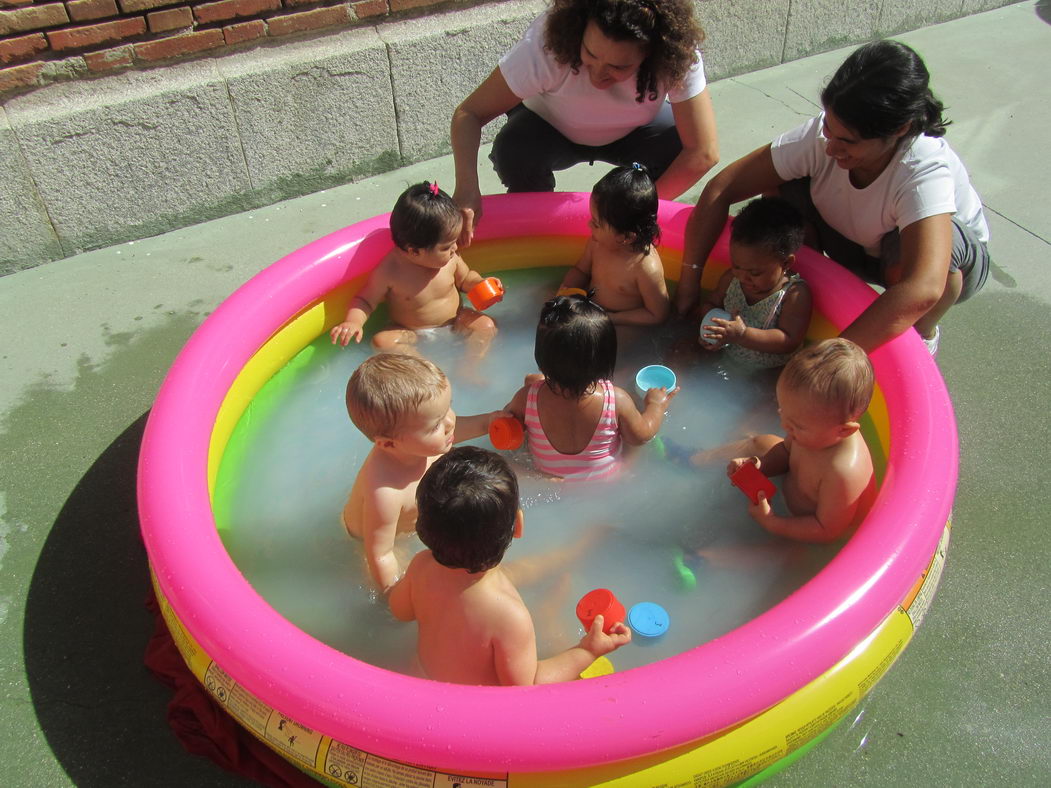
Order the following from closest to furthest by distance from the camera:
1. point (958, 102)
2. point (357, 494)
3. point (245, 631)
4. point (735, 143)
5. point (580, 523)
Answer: point (245, 631)
point (357, 494)
point (580, 523)
point (735, 143)
point (958, 102)

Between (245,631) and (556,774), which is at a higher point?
(245,631)

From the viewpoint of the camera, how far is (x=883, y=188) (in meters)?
2.85

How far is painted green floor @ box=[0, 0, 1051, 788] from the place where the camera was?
2.22 meters

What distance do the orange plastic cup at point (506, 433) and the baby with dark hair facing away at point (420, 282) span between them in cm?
72

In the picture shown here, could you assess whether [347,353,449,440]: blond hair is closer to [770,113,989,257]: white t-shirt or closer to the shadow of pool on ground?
the shadow of pool on ground

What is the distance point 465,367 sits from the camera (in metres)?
3.32

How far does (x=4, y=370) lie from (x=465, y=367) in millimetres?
1773

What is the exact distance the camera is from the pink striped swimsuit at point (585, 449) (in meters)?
2.62

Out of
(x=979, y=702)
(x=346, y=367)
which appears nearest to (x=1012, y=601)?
(x=979, y=702)

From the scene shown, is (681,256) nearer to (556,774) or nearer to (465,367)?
(465,367)

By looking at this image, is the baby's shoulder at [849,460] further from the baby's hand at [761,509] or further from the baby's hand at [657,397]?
the baby's hand at [657,397]

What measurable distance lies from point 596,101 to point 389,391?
5.55ft

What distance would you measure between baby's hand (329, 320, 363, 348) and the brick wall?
1.61 meters

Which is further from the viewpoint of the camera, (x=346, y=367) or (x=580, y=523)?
(x=346, y=367)
